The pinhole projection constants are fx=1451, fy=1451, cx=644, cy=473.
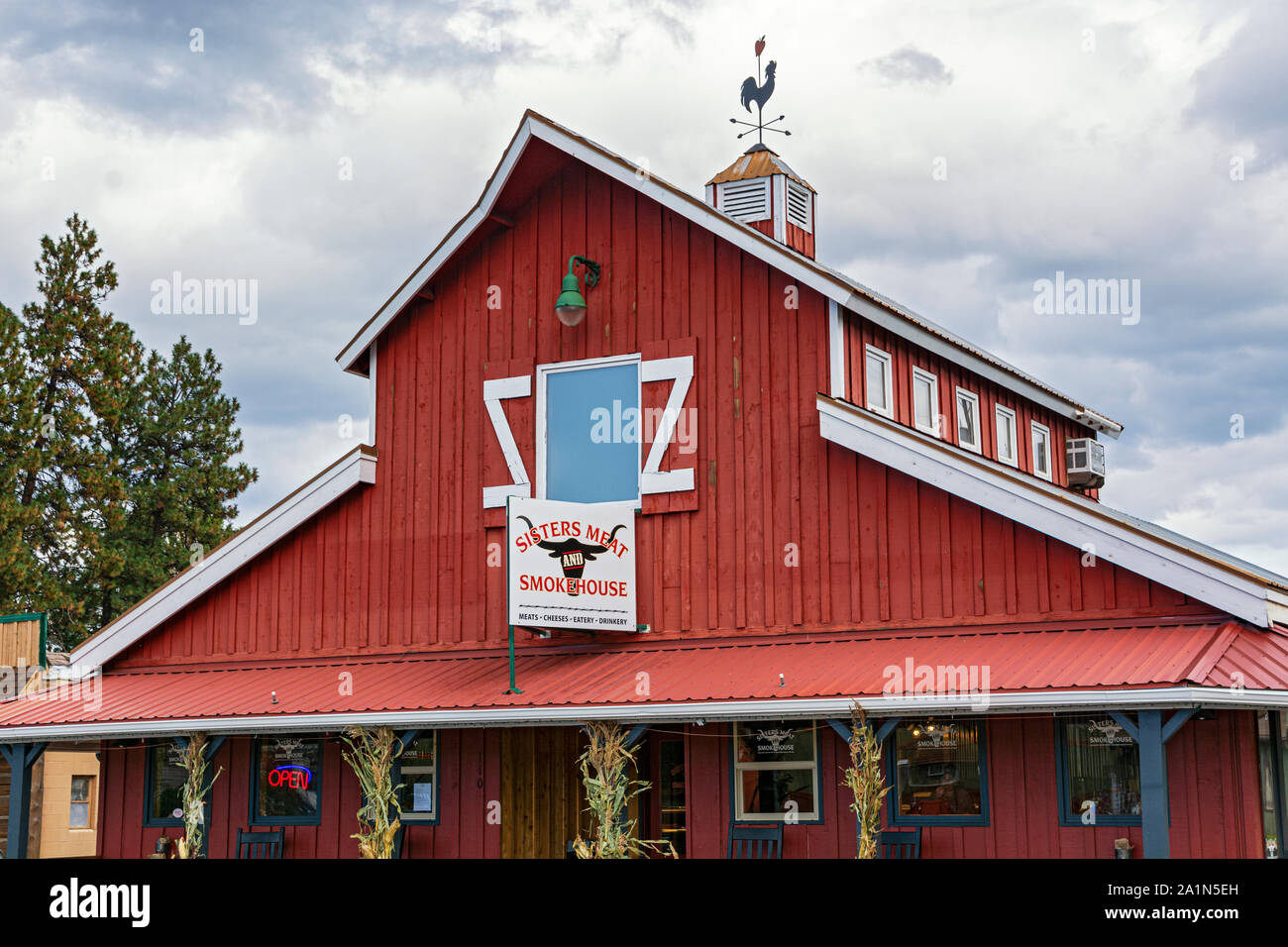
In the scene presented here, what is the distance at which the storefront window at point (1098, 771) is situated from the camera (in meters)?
13.7

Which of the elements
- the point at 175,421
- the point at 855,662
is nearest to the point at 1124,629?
the point at 855,662

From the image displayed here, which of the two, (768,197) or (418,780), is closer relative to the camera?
(418,780)

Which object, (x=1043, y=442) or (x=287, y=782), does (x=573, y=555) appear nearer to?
(x=287, y=782)

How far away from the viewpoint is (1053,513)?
560 inches

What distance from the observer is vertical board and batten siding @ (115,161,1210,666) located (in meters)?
15.1

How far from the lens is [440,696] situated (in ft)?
52.3

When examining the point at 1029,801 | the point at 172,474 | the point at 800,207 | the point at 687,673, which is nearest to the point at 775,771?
the point at 687,673

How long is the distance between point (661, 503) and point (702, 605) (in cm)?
130

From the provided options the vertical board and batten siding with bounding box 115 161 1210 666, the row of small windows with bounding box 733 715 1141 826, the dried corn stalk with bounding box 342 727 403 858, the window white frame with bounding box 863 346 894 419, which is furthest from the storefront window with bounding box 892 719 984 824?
the dried corn stalk with bounding box 342 727 403 858

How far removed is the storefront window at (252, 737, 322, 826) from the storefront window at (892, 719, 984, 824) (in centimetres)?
738

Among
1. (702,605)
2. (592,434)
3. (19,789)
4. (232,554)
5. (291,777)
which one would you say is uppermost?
(592,434)

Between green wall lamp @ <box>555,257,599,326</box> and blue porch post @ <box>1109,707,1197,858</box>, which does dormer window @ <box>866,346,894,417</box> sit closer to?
green wall lamp @ <box>555,257,599,326</box>
